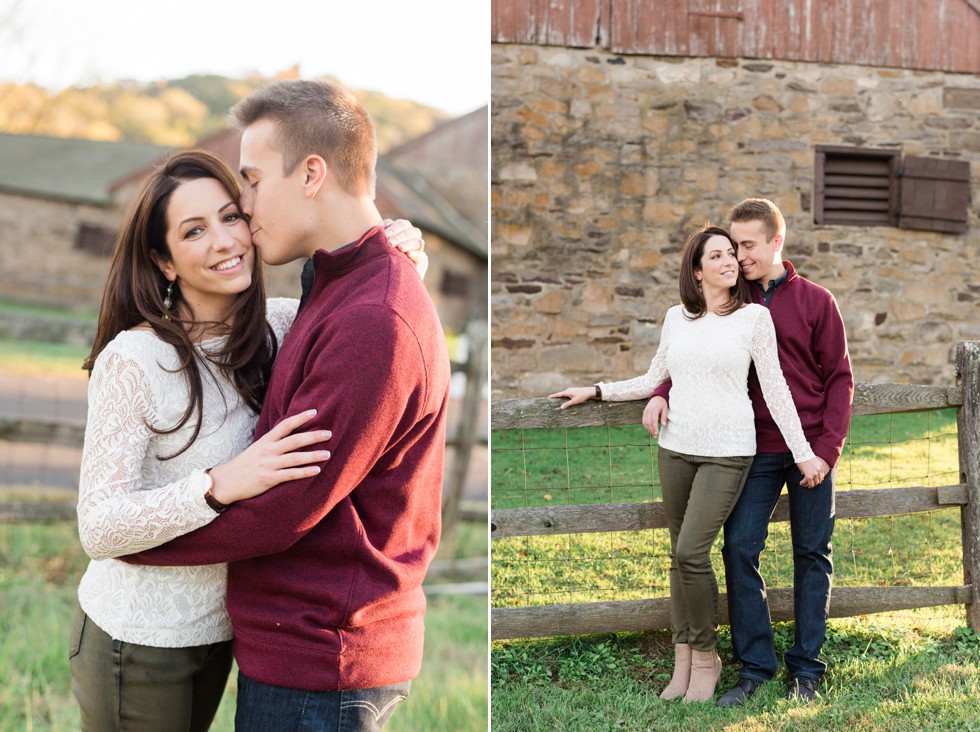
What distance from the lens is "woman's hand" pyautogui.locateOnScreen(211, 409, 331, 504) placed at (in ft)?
5.91

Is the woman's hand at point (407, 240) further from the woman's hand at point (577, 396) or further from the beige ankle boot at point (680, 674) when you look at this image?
the beige ankle boot at point (680, 674)

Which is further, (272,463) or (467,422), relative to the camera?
(467,422)

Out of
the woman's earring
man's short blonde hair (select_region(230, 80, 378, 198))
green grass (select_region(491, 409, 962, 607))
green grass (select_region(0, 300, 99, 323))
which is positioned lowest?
green grass (select_region(491, 409, 962, 607))

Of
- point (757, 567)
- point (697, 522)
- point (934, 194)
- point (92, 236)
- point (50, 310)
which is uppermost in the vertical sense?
point (92, 236)

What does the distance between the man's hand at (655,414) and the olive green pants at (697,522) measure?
110 mm

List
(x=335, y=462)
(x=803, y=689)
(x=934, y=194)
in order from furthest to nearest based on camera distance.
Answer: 1. (x=934, y=194)
2. (x=803, y=689)
3. (x=335, y=462)

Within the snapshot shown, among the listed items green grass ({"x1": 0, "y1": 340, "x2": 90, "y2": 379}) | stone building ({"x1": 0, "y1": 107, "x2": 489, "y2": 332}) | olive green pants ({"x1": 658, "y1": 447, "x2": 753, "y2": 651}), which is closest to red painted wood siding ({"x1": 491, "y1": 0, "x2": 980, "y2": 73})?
olive green pants ({"x1": 658, "y1": 447, "x2": 753, "y2": 651})

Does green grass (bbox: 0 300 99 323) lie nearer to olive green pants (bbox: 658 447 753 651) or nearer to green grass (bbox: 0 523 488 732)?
green grass (bbox: 0 523 488 732)

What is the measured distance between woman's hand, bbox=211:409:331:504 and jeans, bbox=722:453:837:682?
2311mm

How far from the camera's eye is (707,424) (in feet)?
11.7

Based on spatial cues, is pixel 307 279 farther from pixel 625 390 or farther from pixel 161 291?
pixel 625 390

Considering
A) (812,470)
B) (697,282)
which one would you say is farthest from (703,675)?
(697,282)

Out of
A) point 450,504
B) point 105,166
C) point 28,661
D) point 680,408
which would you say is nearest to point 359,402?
point 680,408

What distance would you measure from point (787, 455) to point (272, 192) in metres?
2.43
